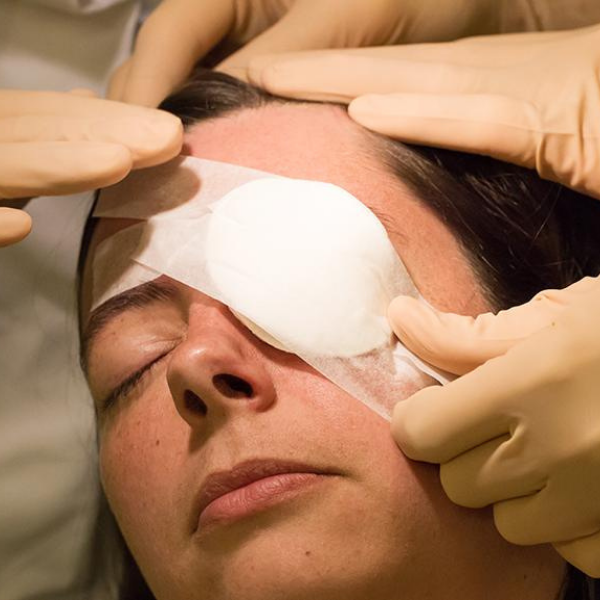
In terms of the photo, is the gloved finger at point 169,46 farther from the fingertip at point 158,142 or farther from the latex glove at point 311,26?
the fingertip at point 158,142

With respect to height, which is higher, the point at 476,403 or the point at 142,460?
the point at 476,403

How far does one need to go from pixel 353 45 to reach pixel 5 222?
0.60 metres

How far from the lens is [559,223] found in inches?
42.6

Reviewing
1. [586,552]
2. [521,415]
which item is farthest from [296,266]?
[586,552]

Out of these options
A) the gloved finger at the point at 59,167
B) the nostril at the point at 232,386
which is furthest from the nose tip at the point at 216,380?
the gloved finger at the point at 59,167

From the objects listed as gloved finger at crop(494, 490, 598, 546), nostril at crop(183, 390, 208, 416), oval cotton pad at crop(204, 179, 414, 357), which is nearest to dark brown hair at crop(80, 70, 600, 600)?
oval cotton pad at crop(204, 179, 414, 357)

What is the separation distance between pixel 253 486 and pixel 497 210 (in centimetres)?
45

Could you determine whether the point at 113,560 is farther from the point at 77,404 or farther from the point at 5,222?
the point at 5,222

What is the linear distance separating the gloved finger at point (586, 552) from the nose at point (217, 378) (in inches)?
13.3

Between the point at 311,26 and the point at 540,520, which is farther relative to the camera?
the point at 311,26

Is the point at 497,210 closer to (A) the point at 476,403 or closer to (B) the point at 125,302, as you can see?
(A) the point at 476,403

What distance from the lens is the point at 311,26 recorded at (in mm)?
1247

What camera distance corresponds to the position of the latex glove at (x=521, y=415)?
31.0 inches

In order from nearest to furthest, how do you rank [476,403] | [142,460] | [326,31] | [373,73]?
[476,403]
[142,460]
[373,73]
[326,31]
